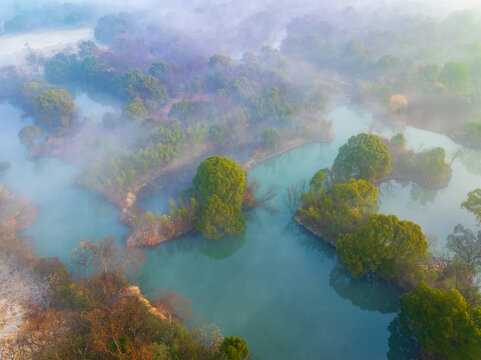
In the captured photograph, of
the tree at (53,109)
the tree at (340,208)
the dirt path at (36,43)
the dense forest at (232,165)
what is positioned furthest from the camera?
the dirt path at (36,43)

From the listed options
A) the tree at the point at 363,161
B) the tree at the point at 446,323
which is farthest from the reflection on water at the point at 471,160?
the tree at the point at 446,323

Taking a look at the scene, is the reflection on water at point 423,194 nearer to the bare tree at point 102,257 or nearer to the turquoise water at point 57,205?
the bare tree at point 102,257

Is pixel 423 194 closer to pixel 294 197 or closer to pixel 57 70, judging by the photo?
pixel 294 197

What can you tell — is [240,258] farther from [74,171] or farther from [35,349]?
[74,171]

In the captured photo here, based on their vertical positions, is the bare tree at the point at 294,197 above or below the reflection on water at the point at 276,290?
above

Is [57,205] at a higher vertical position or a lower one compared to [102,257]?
lower

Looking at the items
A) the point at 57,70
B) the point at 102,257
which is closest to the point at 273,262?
the point at 102,257

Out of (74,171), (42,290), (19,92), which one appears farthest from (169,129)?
(19,92)
